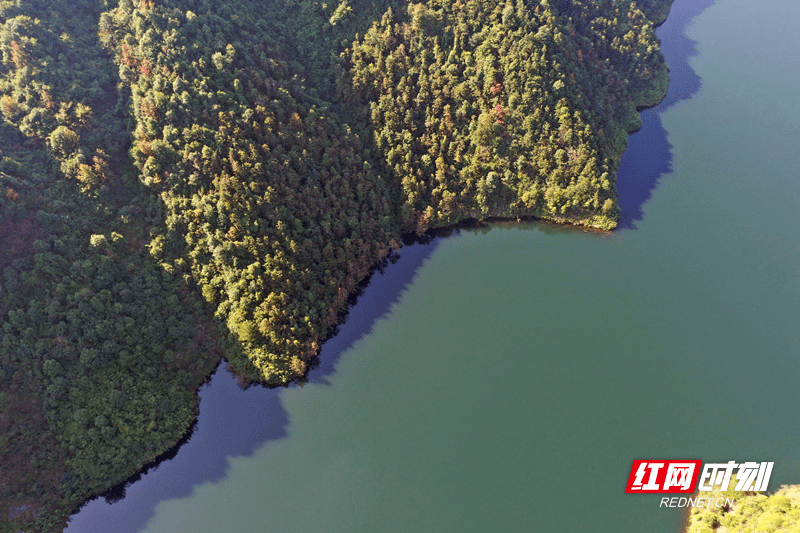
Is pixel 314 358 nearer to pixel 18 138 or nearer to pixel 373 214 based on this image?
pixel 373 214

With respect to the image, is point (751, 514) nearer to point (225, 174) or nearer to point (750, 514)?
point (750, 514)

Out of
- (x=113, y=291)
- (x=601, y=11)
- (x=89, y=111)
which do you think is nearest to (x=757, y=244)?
(x=601, y=11)

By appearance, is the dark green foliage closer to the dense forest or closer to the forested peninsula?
the forested peninsula

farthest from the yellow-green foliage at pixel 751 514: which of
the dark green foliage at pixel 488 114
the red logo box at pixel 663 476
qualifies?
the dark green foliage at pixel 488 114

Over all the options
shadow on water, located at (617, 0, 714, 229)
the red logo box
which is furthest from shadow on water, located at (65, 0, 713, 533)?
the red logo box

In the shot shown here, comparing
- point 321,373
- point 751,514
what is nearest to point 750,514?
point 751,514

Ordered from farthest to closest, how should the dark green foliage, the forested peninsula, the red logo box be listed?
the dark green foliage
the forested peninsula
the red logo box
